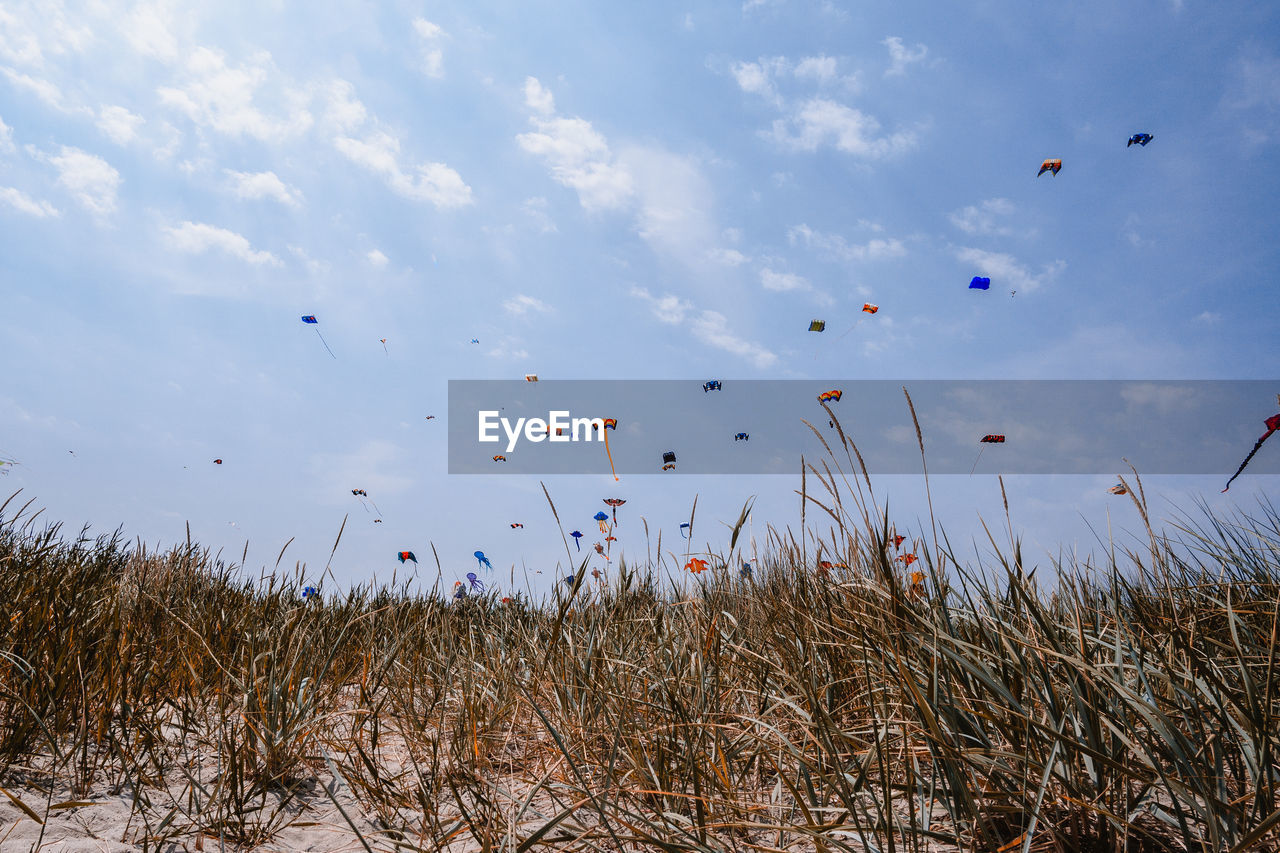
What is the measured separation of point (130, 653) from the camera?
8.96 ft

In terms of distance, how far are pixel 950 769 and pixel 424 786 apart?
5.19ft

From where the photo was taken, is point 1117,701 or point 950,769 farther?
point 1117,701

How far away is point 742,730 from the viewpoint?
245cm

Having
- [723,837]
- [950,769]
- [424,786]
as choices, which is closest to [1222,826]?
[950,769]

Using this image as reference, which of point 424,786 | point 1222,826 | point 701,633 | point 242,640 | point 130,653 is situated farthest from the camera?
point 242,640

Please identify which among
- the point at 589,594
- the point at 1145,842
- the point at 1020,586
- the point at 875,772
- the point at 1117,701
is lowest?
the point at 1145,842

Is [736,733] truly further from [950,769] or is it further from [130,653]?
[130,653]

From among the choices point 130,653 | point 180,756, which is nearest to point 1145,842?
point 180,756

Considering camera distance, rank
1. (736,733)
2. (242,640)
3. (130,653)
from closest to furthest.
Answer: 1. (736,733)
2. (130,653)
3. (242,640)

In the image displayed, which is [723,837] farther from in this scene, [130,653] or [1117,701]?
[130,653]

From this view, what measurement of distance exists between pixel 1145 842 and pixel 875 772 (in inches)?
25.4

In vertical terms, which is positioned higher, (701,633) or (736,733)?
(701,633)

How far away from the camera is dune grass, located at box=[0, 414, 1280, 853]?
150 cm

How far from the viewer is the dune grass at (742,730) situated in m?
1.50
